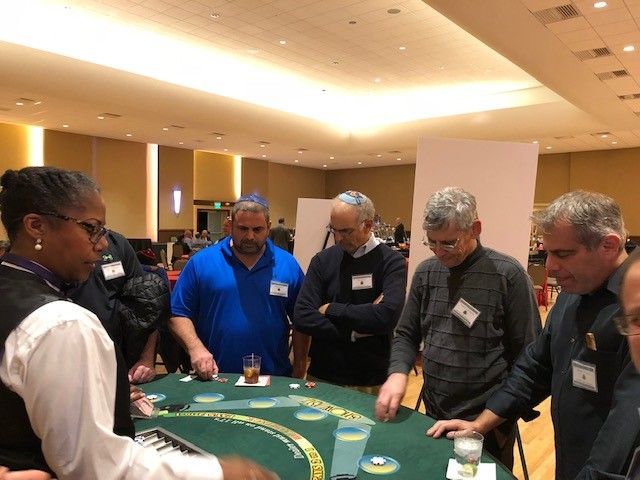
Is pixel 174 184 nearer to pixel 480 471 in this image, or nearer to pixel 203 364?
pixel 203 364

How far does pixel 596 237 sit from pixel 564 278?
0.15m

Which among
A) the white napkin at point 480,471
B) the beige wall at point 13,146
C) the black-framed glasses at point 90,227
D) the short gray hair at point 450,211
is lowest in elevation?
the white napkin at point 480,471

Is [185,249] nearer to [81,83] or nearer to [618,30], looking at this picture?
[81,83]

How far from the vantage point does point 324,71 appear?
9992mm

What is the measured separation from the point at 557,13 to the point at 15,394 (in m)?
6.21

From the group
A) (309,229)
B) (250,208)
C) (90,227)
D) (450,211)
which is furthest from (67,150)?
(90,227)

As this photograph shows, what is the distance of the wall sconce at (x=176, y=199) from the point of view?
15595 mm

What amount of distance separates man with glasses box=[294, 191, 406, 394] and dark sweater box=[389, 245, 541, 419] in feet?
1.24

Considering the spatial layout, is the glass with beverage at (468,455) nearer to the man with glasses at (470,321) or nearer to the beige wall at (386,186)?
the man with glasses at (470,321)

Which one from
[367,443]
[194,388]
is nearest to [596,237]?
[367,443]

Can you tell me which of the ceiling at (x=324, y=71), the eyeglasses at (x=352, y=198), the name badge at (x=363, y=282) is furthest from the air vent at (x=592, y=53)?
the name badge at (x=363, y=282)

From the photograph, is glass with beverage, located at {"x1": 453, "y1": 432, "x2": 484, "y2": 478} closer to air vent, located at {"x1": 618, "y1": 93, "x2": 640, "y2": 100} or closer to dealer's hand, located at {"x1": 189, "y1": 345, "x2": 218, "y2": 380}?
dealer's hand, located at {"x1": 189, "y1": 345, "x2": 218, "y2": 380}

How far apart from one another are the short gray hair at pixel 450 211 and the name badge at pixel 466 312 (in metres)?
0.29

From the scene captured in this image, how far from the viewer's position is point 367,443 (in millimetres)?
1590
